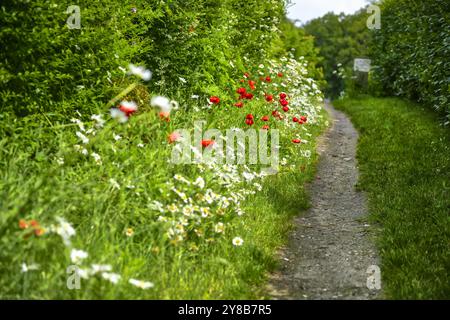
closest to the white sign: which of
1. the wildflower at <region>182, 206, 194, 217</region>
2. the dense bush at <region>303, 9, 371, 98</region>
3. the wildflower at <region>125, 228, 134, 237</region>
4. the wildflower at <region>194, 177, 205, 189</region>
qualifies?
the wildflower at <region>194, 177, 205, 189</region>

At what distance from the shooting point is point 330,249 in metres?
5.52

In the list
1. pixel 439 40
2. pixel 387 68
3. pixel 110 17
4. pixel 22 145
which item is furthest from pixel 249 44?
pixel 387 68

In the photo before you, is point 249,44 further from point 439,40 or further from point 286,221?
point 286,221

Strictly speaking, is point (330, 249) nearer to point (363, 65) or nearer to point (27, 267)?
point (27, 267)

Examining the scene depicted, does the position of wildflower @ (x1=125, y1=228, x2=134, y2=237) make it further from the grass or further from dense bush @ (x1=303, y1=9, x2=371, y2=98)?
dense bush @ (x1=303, y1=9, x2=371, y2=98)

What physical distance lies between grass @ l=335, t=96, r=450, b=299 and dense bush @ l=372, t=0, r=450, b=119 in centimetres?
88

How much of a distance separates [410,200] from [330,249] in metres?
1.63

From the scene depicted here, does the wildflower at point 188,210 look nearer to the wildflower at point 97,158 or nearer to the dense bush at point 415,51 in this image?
the wildflower at point 97,158

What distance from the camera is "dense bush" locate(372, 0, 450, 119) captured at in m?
10.3

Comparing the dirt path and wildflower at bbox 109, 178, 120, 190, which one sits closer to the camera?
wildflower at bbox 109, 178, 120, 190

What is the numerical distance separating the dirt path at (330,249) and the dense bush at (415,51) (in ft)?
8.76

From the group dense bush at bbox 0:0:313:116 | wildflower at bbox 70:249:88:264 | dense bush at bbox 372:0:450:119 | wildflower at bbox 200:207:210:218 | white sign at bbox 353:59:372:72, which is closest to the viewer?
wildflower at bbox 70:249:88:264
